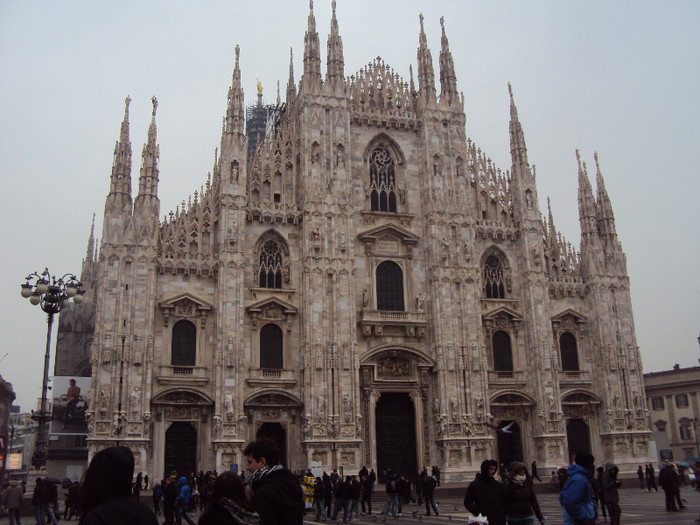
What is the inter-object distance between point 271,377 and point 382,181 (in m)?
12.1

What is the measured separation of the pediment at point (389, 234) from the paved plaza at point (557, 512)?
40.5 feet

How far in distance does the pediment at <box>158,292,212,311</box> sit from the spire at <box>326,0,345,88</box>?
43.9ft

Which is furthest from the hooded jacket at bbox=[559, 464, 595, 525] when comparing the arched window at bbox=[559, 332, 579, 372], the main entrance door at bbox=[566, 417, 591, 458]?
the arched window at bbox=[559, 332, 579, 372]

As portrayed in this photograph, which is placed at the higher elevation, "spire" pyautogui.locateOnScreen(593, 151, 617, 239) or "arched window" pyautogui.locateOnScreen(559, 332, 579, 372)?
"spire" pyautogui.locateOnScreen(593, 151, 617, 239)

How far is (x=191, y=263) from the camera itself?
33.1 m

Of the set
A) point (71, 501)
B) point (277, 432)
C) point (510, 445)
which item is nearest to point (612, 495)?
point (71, 501)

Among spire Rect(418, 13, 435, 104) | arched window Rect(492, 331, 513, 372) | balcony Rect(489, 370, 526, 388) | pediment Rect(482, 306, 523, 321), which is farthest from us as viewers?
spire Rect(418, 13, 435, 104)

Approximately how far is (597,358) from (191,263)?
21.9 metres

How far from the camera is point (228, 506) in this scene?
16.6 ft

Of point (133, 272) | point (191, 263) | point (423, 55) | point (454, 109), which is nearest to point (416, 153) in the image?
point (454, 109)

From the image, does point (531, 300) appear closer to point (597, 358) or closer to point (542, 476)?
point (597, 358)

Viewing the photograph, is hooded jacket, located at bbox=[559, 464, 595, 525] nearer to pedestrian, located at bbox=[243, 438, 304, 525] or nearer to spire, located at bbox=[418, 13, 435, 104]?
pedestrian, located at bbox=[243, 438, 304, 525]

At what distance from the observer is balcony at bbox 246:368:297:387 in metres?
32.4

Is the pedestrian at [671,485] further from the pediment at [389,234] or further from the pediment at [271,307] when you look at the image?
the pediment at [389,234]
